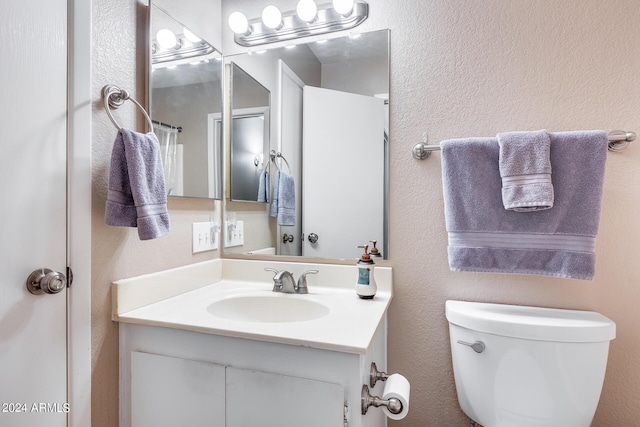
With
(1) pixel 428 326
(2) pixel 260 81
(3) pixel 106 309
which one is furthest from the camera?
(2) pixel 260 81

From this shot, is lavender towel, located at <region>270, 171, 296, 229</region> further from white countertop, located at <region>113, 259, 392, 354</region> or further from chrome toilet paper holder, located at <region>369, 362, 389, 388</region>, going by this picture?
chrome toilet paper holder, located at <region>369, 362, 389, 388</region>

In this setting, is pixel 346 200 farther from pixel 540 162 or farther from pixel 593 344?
pixel 593 344

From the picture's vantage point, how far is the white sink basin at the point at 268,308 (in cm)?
121

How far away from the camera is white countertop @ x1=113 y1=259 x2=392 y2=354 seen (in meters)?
0.85

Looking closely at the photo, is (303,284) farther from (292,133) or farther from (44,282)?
(44,282)

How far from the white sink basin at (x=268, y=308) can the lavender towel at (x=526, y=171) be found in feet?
2.44

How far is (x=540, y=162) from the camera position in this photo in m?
0.99

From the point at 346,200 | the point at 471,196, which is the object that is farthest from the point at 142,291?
the point at 471,196

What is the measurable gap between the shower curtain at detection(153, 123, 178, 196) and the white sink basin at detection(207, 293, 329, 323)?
0.45m

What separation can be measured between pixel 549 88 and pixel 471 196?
0.47 metres

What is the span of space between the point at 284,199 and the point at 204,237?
1.20 feet

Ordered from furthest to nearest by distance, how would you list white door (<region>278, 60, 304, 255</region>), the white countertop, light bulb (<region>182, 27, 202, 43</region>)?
white door (<region>278, 60, 304, 255</region>)
light bulb (<region>182, 27, 202, 43</region>)
the white countertop

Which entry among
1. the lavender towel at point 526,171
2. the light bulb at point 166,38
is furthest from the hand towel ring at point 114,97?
the lavender towel at point 526,171

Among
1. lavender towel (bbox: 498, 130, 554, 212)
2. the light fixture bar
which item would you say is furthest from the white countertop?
the light fixture bar
